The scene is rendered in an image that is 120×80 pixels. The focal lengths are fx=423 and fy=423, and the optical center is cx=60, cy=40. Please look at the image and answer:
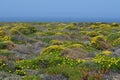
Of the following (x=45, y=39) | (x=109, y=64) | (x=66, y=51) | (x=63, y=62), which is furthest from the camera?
(x=45, y=39)

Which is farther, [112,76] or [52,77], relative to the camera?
[112,76]

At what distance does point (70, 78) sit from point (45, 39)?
24.4m

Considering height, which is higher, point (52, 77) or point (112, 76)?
point (52, 77)

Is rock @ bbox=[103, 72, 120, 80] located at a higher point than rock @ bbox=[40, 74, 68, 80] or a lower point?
lower

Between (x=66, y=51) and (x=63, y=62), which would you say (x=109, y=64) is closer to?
(x=63, y=62)

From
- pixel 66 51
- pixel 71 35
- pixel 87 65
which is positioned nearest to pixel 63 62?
pixel 87 65

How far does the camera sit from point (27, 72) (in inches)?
738

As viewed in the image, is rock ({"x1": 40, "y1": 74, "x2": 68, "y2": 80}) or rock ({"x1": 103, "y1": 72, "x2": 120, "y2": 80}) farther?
rock ({"x1": 103, "y1": 72, "x2": 120, "y2": 80})

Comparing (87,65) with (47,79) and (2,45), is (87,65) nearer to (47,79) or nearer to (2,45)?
(47,79)

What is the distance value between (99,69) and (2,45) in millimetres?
13542

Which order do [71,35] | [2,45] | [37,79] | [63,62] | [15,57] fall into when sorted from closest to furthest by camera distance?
[37,79]
[63,62]
[15,57]
[2,45]
[71,35]

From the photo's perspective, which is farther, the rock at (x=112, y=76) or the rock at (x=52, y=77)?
the rock at (x=112, y=76)

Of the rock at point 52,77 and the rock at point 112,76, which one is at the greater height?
the rock at point 52,77

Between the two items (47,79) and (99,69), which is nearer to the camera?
(47,79)
